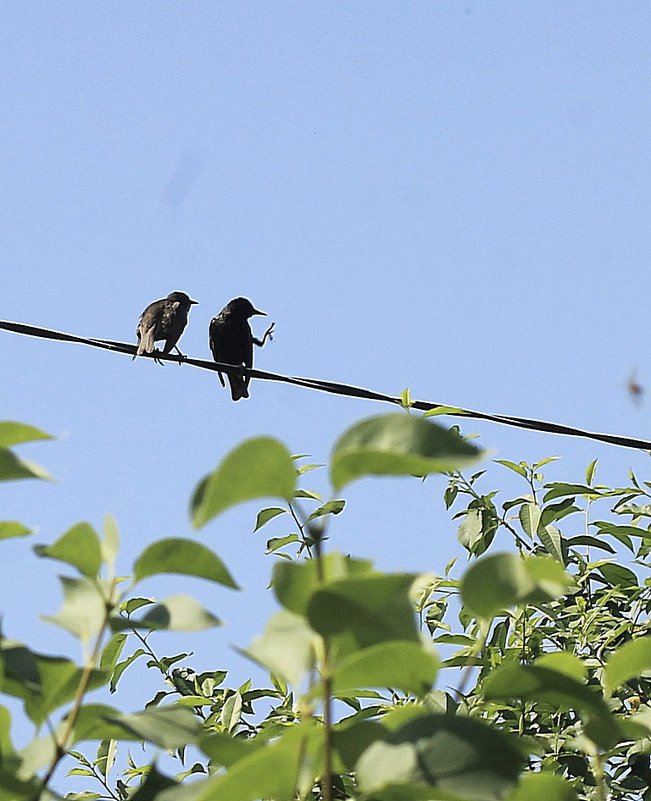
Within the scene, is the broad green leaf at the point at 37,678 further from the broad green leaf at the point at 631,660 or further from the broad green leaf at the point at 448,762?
the broad green leaf at the point at 631,660

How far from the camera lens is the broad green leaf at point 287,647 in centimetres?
68

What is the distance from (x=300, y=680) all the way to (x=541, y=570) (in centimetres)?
15

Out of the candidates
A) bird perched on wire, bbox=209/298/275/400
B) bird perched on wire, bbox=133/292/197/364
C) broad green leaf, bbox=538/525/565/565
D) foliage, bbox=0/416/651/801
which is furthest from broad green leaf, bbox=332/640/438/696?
bird perched on wire, bbox=209/298/275/400

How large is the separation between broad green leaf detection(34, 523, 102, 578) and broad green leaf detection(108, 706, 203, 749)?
0.09 meters

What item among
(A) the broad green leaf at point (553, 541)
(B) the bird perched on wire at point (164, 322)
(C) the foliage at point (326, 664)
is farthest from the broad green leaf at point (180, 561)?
(B) the bird perched on wire at point (164, 322)

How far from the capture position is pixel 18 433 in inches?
28.2

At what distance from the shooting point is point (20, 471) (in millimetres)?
709

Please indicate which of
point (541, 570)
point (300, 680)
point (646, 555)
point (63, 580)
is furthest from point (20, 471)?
point (646, 555)

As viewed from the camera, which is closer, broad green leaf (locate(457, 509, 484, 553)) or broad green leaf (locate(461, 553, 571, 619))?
broad green leaf (locate(461, 553, 571, 619))

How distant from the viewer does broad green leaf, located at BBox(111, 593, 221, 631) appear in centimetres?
74

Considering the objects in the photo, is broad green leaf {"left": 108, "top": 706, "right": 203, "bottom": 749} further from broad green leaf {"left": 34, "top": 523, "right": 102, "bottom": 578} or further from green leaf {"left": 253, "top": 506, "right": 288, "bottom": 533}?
green leaf {"left": 253, "top": 506, "right": 288, "bottom": 533}

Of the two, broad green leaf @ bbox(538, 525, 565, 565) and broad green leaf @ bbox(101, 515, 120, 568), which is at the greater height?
broad green leaf @ bbox(538, 525, 565, 565)

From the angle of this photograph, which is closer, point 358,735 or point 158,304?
point 358,735

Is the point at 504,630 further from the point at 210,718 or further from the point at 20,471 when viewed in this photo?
the point at 20,471
